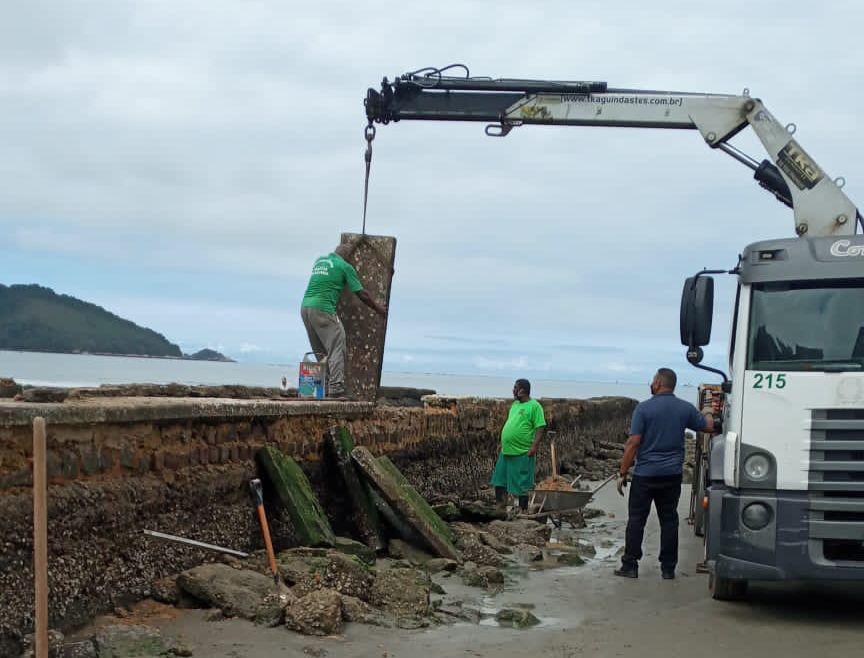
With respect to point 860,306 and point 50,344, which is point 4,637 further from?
point 50,344

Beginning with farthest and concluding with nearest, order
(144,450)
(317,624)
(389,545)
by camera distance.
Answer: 1. (389,545)
2. (144,450)
3. (317,624)

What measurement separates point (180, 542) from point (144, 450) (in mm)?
694

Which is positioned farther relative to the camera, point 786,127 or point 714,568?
point 786,127

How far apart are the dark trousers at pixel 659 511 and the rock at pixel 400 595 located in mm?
2261

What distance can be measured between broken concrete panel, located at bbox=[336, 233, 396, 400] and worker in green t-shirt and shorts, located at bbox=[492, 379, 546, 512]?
177cm

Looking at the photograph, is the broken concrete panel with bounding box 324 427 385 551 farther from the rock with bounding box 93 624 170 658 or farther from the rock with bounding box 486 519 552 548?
the rock with bounding box 93 624 170 658

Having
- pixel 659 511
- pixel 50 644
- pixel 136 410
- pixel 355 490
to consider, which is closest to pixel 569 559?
pixel 659 511

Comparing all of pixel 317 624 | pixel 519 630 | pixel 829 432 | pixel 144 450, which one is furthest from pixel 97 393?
pixel 829 432

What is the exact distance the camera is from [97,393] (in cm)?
842

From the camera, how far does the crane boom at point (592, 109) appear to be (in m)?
11.2

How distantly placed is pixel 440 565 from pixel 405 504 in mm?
703

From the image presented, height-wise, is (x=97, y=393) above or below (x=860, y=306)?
below

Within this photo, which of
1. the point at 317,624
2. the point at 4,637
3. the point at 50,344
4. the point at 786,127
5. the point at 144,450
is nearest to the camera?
the point at 4,637

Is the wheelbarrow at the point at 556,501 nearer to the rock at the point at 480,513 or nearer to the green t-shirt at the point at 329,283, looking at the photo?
the rock at the point at 480,513
